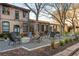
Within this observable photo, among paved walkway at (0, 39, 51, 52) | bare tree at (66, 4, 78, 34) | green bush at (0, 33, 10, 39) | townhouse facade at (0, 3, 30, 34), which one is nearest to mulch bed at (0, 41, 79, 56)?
paved walkway at (0, 39, 51, 52)

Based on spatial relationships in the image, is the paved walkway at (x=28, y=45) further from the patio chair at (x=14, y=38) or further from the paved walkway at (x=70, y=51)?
the paved walkway at (x=70, y=51)

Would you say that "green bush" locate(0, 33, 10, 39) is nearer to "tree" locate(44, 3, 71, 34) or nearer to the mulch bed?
the mulch bed

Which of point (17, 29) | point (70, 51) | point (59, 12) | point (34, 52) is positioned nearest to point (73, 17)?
point (59, 12)

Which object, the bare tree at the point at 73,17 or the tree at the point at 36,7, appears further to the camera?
the bare tree at the point at 73,17

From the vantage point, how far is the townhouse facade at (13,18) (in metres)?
3.53

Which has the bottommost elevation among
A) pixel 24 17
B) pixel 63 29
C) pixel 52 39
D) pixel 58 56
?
pixel 58 56

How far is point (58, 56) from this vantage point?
3.58m

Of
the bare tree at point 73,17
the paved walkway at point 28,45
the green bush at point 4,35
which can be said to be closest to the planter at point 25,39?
the paved walkway at point 28,45

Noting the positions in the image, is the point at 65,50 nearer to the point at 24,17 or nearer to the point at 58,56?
the point at 58,56

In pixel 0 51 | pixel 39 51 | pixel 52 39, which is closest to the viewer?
pixel 0 51

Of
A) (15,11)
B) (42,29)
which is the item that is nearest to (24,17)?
(15,11)

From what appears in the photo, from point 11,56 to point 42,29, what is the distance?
931 millimetres

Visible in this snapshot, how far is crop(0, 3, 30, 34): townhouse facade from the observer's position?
11.6 feet

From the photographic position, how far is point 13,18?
11.9ft
